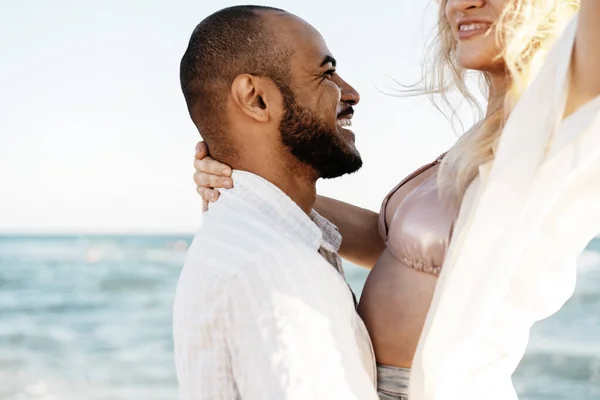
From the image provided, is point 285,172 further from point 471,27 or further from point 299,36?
point 471,27

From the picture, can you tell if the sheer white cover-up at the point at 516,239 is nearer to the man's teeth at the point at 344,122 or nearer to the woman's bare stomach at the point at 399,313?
the woman's bare stomach at the point at 399,313

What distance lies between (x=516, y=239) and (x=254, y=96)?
36.5 inches

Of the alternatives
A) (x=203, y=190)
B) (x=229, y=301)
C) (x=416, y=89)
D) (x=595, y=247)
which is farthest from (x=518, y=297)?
(x=595, y=247)

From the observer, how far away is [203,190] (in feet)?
8.64

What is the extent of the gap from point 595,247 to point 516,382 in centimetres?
1382

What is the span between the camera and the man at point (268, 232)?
207cm

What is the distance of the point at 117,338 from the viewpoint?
40.8 feet

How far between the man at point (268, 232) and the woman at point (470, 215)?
0.14 metres

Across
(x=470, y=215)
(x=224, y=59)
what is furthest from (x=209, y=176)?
(x=470, y=215)

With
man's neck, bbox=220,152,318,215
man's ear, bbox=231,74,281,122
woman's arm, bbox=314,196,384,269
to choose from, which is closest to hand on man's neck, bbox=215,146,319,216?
man's neck, bbox=220,152,318,215

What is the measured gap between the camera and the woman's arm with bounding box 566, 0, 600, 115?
1808 mm

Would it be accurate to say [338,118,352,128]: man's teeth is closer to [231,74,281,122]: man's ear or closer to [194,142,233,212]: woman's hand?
[231,74,281,122]: man's ear

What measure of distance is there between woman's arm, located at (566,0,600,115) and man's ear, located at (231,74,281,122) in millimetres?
916

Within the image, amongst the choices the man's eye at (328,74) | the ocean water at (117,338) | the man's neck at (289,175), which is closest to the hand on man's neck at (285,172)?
the man's neck at (289,175)
